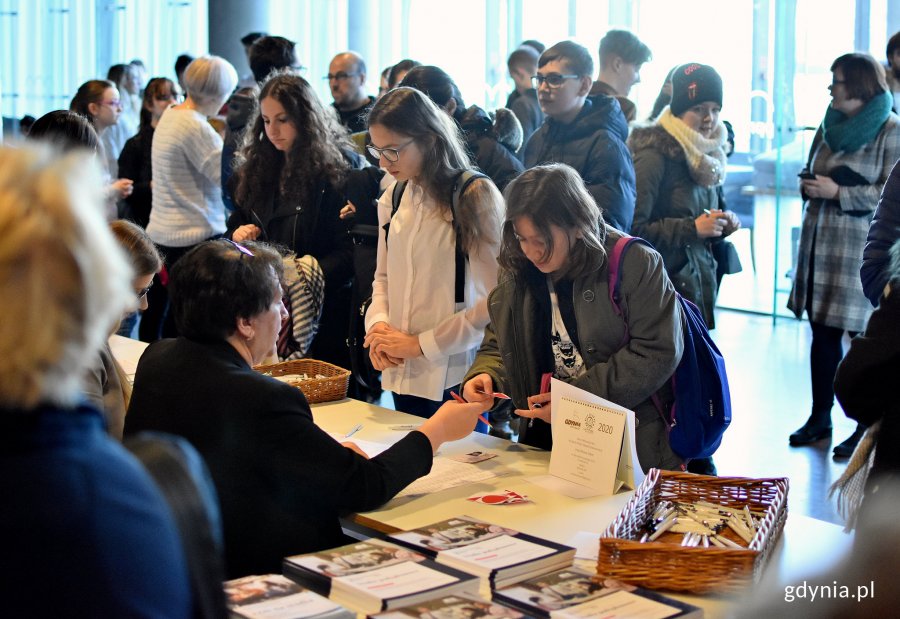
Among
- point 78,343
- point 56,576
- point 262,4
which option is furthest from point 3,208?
point 262,4

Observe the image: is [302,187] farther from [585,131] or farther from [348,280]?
[585,131]

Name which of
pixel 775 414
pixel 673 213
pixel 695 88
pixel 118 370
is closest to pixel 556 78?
pixel 695 88

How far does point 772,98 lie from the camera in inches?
334

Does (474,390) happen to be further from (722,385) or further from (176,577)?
(176,577)

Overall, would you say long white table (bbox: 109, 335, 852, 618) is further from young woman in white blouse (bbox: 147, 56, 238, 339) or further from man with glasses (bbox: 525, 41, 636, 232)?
young woman in white blouse (bbox: 147, 56, 238, 339)

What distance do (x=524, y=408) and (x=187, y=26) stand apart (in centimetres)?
1144

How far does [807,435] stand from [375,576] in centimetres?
373

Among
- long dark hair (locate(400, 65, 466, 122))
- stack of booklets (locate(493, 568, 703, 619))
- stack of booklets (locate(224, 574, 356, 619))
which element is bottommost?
stack of booklets (locate(493, 568, 703, 619))

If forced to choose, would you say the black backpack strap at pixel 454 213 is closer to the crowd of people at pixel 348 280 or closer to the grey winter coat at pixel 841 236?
the crowd of people at pixel 348 280

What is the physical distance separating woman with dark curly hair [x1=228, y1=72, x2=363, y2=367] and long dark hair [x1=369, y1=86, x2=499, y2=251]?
2.62ft

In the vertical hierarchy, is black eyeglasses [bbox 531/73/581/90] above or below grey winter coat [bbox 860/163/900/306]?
above

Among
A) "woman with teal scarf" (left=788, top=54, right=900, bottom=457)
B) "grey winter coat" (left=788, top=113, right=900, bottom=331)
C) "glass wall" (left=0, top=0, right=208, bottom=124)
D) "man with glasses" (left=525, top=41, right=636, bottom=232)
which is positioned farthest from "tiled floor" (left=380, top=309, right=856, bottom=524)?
"glass wall" (left=0, top=0, right=208, bottom=124)

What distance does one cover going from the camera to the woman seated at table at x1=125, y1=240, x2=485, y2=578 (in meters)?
2.17

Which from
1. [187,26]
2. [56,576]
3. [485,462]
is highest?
[187,26]
